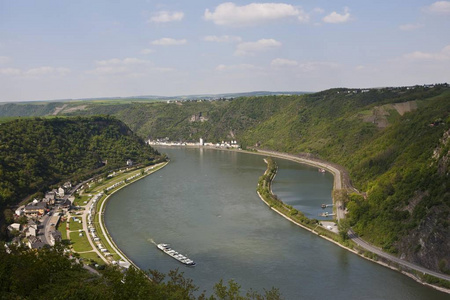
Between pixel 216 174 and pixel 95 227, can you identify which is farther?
pixel 216 174

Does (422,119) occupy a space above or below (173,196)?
above

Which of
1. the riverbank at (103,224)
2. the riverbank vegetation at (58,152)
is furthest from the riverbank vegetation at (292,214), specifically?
the riverbank vegetation at (58,152)

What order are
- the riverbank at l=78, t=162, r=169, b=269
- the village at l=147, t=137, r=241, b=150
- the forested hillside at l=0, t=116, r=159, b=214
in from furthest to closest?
the village at l=147, t=137, r=241, b=150 < the forested hillside at l=0, t=116, r=159, b=214 < the riverbank at l=78, t=162, r=169, b=269

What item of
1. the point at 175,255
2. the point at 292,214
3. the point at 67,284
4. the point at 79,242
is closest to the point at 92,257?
the point at 79,242

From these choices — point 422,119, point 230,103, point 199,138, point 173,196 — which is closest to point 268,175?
point 173,196

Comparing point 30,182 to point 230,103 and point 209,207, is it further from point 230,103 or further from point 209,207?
point 230,103

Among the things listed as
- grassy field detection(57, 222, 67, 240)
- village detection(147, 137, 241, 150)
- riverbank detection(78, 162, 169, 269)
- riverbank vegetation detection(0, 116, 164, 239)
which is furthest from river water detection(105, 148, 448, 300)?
village detection(147, 137, 241, 150)

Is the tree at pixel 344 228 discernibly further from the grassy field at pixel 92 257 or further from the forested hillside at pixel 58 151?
the forested hillside at pixel 58 151

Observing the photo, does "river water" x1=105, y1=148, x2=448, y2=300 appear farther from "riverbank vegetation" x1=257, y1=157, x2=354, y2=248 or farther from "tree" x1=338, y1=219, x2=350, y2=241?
"tree" x1=338, y1=219, x2=350, y2=241
